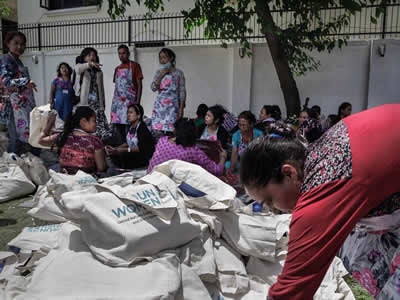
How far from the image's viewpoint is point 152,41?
397 inches

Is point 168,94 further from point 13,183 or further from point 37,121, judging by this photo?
point 13,183

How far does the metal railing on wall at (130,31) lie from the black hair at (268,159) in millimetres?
7738

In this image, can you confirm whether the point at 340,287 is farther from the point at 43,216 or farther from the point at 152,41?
the point at 152,41

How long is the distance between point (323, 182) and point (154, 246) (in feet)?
3.71

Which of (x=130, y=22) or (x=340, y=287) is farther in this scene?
(x=130, y=22)

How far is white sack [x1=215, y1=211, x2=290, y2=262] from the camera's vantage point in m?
2.31

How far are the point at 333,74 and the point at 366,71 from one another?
595 mm

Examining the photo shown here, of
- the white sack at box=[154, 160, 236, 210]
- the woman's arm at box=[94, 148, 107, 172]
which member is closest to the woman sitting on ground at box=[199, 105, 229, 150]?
the woman's arm at box=[94, 148, 107, 172]

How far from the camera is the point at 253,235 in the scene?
2334 millimetres

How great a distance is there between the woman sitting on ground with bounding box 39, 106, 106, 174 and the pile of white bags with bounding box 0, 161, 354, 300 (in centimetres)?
107

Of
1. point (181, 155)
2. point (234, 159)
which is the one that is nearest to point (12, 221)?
point (181, 155)

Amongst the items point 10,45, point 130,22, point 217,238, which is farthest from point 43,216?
point 130,22

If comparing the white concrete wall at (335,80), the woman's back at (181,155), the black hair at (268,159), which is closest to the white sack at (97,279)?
the black hair at (268,159)

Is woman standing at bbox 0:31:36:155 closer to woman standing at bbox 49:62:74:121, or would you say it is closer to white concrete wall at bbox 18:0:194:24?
woman standing at bbox 49:62:74:121
